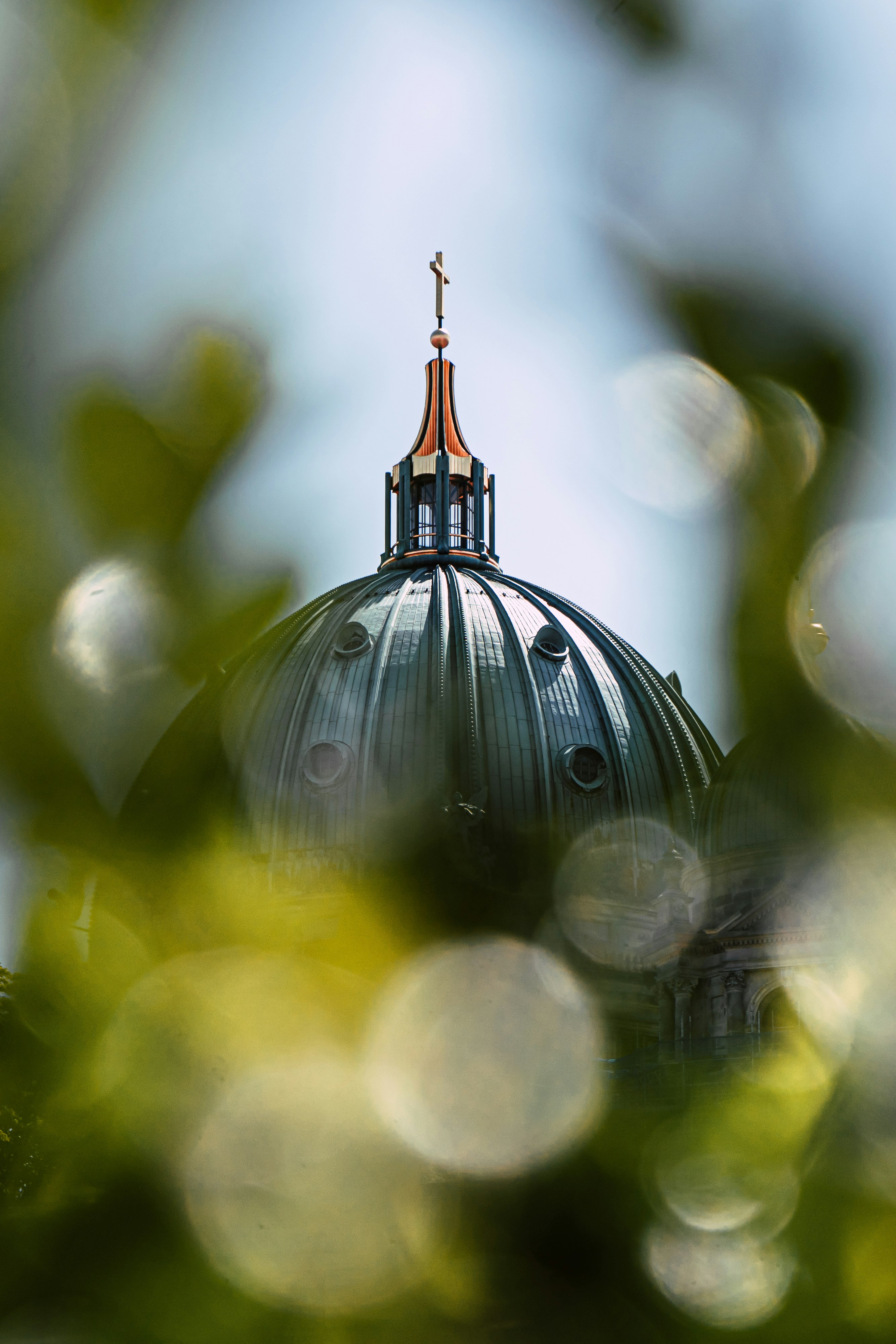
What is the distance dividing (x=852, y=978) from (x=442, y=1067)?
6.79 ft

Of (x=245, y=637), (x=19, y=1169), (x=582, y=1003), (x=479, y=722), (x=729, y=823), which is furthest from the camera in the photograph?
→ (x=479, y=722)

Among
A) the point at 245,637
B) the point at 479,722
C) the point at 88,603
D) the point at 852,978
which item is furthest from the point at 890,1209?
the point at 479,722

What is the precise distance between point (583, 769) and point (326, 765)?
7.50 meters

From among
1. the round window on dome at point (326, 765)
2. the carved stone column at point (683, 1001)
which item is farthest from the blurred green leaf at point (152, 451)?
the round window on dome at point (326, 765)

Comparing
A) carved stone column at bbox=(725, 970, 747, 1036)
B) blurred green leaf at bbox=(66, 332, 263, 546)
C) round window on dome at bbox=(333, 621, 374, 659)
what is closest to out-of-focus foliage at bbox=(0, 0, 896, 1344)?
blurred green leaf at bbox=(66, 332, 263, 546)

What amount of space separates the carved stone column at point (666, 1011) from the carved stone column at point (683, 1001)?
0.14 meters

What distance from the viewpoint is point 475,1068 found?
786 cm

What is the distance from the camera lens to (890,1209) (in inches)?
116

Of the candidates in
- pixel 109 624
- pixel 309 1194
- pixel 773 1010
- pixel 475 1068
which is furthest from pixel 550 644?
pixel 109 624

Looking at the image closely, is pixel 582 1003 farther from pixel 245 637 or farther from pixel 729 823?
pixel 245 637

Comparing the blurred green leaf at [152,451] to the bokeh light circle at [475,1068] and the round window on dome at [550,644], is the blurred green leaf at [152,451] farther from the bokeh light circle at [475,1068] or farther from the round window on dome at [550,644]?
the round window on dome at [550,644]

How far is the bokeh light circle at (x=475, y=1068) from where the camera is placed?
4.35 m

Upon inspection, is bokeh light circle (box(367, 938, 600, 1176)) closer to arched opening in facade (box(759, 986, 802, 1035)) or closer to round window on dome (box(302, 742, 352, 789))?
arched opening in facade (box(759, 986, 802, 1035))

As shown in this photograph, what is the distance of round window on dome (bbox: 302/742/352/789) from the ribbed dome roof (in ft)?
0.15
